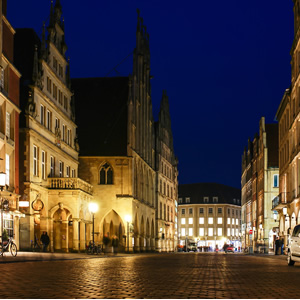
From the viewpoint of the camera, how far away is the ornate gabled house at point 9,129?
38.9m

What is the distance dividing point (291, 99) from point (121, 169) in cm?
2019

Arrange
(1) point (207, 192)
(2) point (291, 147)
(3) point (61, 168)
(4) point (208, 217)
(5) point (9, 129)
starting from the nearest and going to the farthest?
(5) point (9, 129), (3) point (61, 168), (2) point (291, 147), (4) point (208, 217), (1) point (207, 192)

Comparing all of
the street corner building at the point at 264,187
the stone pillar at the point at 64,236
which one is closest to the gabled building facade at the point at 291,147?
the street corner building at the point at 264,187

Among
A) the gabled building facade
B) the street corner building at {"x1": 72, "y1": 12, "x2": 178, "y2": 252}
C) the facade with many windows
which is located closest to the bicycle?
the gabled building facade

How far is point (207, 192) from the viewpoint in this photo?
16625cm

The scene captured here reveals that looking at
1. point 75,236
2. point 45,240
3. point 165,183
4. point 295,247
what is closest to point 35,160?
point 45,240

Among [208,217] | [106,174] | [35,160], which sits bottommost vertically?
[208,217]

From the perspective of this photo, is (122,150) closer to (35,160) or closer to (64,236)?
(64,236)

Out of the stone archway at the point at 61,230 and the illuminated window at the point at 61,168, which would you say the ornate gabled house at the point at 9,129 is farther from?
the illuminated window at the point at 61,168

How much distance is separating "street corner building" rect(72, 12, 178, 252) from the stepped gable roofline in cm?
7633

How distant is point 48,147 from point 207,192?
119 meters

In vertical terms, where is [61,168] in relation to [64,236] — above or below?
above

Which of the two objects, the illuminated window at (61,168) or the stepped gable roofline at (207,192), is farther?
the stepped gable roofline at (207,192)

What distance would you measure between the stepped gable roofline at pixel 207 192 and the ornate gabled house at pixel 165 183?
52187 mm
